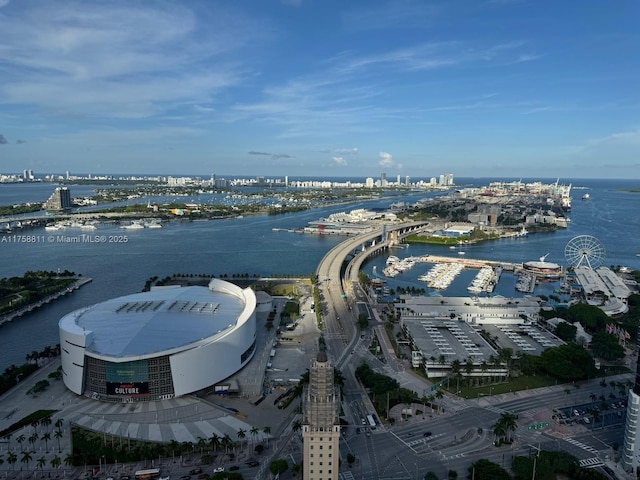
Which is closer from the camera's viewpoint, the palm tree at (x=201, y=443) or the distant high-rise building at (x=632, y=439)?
the distant high-rise building at (x=632, y=439)

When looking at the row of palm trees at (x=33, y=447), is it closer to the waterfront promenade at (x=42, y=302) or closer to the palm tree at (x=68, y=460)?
the palm tree at (x=68, y=460)

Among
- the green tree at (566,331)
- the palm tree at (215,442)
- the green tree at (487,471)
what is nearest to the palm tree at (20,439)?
the palm tree at (215,442)

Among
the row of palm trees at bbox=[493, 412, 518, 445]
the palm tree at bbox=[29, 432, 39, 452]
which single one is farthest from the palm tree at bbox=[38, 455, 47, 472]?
the row of palm trees at bbox=[493, 412, 518, 445]

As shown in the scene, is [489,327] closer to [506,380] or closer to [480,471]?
[506,380]

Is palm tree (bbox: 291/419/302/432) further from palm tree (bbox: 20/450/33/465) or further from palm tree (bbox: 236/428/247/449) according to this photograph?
palm tree (bbox: 20/450/33/465)

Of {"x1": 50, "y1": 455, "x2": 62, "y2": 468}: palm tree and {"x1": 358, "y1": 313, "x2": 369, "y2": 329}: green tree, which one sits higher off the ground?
{"x1": 358, "y1": 313, "x2": 369, "y2": 329}: green tree

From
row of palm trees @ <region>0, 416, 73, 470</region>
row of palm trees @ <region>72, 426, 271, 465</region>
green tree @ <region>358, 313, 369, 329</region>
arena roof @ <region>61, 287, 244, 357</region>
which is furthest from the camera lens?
green tree @ <region>358, 313, 369, 329</region>
